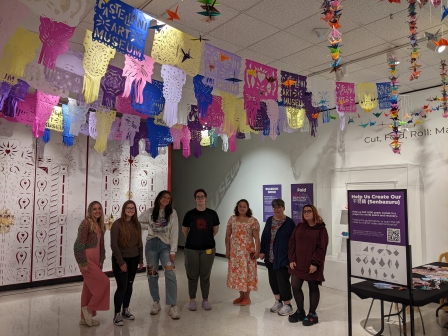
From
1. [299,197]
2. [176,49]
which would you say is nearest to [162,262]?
[176,49]

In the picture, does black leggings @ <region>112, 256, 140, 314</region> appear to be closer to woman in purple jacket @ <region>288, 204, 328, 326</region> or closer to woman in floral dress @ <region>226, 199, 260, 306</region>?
woman in floral dress @ <region>226, 199, 260, 306</region>

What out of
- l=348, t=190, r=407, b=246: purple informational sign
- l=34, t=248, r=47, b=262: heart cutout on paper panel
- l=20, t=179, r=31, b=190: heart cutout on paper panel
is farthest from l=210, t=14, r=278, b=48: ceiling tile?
l=34, t=248, r=47, b=262: heart cutout on paper panel

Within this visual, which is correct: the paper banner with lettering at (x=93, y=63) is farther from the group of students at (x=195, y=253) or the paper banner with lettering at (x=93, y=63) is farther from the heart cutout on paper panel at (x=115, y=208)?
the heart cutout on paper panel at (x=115, y=208)

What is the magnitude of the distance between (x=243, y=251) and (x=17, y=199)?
3.88 metres

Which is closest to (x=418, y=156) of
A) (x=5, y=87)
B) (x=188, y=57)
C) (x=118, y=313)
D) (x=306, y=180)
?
(x=306, y=180)

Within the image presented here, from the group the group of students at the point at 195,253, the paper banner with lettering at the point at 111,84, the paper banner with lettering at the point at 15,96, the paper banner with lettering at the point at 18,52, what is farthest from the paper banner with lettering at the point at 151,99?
the paper banner with lettering at the point at 18,52

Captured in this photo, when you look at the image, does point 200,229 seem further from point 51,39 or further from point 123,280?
point 51,39

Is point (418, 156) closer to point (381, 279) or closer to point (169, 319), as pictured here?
point (381, 279)

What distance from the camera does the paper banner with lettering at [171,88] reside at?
359cm

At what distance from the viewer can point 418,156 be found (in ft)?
17.2

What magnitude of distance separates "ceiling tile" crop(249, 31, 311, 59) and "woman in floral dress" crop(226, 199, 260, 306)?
1923mm

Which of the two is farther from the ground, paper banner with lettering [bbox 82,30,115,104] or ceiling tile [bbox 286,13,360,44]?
ceiling tile [bbox 286,13,360,44]

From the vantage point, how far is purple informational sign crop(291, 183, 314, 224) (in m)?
6.68

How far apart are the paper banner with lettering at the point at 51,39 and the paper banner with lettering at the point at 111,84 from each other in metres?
1.14
